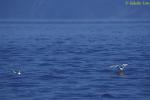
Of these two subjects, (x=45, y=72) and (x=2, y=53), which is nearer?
(x=45, y=72)

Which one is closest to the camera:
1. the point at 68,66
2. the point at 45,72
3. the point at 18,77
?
the point at 18,77

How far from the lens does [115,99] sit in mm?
32469

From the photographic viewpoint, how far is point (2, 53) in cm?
6303

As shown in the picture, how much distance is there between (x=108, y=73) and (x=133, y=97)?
32.8ft

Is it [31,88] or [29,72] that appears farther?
[29,72]

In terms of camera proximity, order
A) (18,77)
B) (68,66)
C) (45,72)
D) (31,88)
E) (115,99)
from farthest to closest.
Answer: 1. (68,66)
2. (45,72)
3. (18,77)
4. (31,88)
5. (115,99)

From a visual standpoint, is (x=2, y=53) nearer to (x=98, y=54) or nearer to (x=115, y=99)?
A: (x=98, y=54)

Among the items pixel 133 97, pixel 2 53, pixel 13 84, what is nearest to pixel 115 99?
pixel 133 97

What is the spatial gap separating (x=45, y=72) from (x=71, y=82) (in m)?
5.85

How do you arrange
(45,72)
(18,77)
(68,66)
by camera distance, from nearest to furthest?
1. (18,77)
2. (45,72)
3. (68,66)

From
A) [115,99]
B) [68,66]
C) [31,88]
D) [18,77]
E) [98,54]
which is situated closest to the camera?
[115,99]

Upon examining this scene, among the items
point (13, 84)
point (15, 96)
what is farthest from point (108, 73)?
point (15, 96)

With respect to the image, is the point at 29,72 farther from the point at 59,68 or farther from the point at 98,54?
the point at 98,54

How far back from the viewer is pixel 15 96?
33.6m
